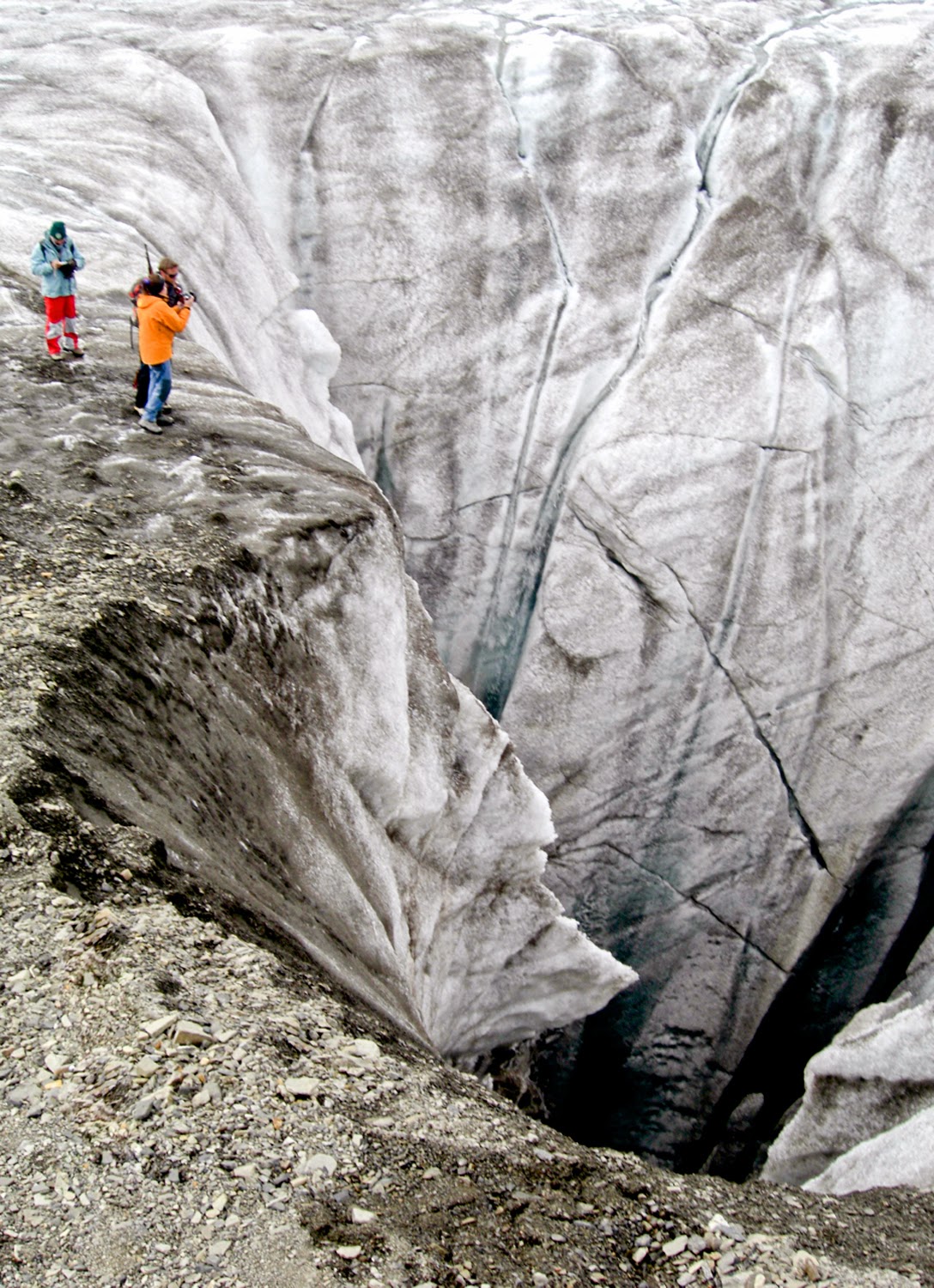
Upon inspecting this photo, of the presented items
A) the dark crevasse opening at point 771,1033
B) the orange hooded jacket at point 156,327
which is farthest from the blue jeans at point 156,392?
the dark crevasse opening at point 771,1033

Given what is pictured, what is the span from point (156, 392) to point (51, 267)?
3.92ft

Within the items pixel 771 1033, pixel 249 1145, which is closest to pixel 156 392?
pixel 249 1145

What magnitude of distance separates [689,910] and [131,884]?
10195 mm

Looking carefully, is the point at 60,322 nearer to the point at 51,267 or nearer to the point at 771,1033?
the point at 51,267

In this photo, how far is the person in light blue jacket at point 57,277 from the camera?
8.40m

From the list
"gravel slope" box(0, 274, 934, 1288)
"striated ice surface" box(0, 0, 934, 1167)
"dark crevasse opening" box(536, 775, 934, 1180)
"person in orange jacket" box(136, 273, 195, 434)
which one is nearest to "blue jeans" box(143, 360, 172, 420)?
"person in orange jacket" box(136, 273, 195, 434)

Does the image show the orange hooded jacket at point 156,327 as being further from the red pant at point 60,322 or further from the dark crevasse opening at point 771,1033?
the dark crevasse opening at point 771,1033

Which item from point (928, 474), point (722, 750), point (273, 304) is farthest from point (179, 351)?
point (928, 474)

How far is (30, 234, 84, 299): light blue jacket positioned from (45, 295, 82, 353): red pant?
56 mm

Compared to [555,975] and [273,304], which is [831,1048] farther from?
[273,304]

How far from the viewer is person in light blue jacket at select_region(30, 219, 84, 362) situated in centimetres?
840

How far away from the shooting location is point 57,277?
8414 millimetres

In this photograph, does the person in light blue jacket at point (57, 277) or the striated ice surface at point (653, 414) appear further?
the striated ice surface at point (653, 414)

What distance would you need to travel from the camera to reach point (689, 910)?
14.1m
